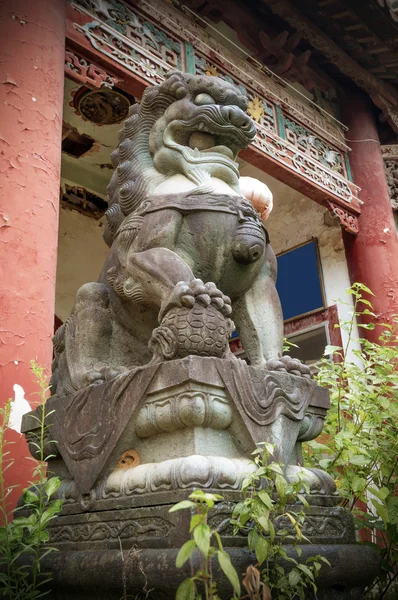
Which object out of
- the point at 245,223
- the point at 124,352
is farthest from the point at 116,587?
the point at 245,223

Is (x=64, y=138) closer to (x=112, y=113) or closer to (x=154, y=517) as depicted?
(x=112, y=113)

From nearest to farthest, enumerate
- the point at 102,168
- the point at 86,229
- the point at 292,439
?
the point at 292,439 < the point at 102,168 < the point at 86,229

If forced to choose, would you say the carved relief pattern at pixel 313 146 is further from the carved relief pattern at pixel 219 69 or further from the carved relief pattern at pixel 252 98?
the carved relief pattern at pixel 252 98

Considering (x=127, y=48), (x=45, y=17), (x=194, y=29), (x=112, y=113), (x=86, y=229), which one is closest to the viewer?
(x=45, y=17)

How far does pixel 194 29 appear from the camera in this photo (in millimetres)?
5375

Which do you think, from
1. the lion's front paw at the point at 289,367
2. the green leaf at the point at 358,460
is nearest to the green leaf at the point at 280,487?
the lion's front paw at the point at 289,367

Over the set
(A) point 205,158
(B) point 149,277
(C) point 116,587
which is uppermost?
(A) point 205,158

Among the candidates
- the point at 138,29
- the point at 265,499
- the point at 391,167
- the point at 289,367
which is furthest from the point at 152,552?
the point at 391,167

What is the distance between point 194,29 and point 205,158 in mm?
3840

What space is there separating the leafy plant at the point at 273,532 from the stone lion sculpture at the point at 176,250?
37 cm

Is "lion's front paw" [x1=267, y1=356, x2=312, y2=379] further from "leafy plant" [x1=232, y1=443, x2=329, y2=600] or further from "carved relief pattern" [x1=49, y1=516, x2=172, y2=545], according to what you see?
"carved relief pattern" [x1=49, y1=516, x2=172, y2=545]

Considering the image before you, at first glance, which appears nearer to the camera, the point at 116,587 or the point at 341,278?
the point at 116,587

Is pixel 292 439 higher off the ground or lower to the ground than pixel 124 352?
lower

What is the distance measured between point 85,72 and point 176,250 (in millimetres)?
2869
